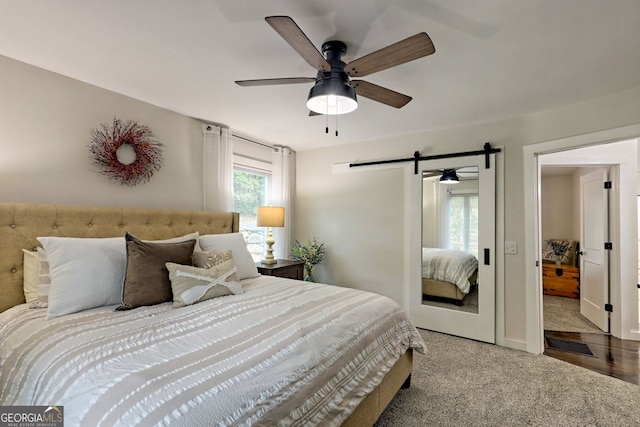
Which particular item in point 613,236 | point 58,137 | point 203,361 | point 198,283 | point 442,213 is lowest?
point 203,361

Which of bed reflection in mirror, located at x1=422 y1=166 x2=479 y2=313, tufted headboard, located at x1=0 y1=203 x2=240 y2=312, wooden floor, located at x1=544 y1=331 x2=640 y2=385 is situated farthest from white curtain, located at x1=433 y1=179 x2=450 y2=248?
tufted headboard, located at x1=0 y1=203 x2=240 y2=312

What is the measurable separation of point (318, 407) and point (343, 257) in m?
2.97

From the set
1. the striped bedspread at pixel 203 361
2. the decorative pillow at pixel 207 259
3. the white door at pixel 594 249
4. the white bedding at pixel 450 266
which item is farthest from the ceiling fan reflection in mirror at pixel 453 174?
the decorative pillow at pixel 207 259

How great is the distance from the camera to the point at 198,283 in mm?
1920

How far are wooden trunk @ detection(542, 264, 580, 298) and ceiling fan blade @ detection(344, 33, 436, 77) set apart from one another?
5.64 m

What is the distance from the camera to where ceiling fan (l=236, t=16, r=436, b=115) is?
4.49 ft

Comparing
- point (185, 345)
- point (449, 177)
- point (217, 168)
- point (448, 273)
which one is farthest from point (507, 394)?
point (217, 168)

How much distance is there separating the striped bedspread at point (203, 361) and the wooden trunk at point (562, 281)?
16.4ft

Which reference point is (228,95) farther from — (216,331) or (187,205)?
(216,331)

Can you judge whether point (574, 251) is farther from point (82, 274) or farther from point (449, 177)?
point (82, 274)

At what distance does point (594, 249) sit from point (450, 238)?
2.10 m

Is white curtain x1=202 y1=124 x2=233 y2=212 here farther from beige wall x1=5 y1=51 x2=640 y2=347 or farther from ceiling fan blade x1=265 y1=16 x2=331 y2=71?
ceiling fan blade x1=265 y1=16 x2=331 y2=71

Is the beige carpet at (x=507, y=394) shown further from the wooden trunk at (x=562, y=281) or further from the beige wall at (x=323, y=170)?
the wooden trunk at (x=562, y=281)

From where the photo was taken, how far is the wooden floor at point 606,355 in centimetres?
262
